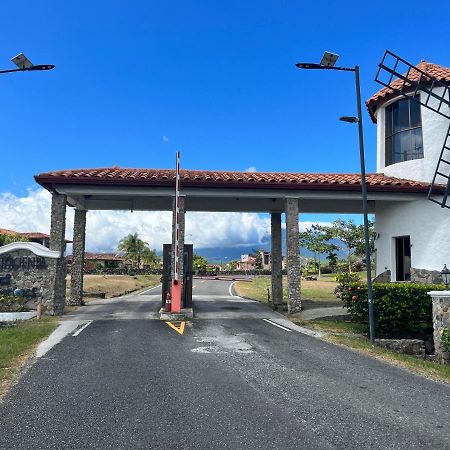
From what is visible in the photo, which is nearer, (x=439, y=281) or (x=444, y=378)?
(x=444, y=378)

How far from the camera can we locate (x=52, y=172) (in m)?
16.6

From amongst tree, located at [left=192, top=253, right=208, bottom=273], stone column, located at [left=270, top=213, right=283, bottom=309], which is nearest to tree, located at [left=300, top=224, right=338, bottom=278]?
tree, located at [left=192, top=253, right=208, bottom=273]

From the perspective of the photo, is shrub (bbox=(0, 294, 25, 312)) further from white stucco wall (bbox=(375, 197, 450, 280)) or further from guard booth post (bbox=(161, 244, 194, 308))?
white stucco wall (bbox=(375, 197, 450, 280))

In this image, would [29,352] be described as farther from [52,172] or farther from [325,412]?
[52,172]

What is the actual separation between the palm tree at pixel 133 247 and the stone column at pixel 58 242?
61326 millimetres

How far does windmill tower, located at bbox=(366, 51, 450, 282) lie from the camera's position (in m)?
16.5

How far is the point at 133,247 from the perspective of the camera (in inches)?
3039

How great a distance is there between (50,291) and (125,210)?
8103 millimetres

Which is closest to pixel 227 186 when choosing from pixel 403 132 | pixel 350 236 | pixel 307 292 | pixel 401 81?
pixel 403 132

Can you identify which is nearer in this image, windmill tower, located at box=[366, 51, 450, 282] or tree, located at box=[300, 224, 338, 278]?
windmill tower, located at box=[366, 51, 450, 282]

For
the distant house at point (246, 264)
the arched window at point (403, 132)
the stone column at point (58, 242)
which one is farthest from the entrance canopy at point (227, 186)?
the distant house at point (246, 264)

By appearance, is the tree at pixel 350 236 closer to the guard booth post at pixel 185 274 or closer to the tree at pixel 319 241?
the tree at pixel 319 241

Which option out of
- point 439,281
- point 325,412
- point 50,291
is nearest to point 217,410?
point 325,412

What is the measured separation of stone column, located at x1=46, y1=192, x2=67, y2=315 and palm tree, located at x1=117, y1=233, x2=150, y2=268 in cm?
6133
